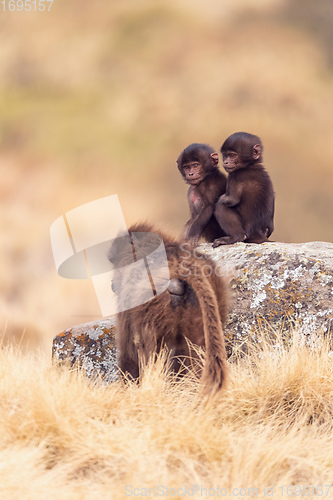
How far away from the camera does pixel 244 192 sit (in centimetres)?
555

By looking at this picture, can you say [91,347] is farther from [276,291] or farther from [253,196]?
[253,196]

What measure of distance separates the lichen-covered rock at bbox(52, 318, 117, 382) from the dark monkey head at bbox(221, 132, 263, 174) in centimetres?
191

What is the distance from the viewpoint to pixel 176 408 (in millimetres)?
3303

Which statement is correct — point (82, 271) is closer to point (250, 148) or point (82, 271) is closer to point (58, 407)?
point (58, 407)

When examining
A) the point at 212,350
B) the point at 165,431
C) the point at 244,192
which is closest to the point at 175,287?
the point at 212,350

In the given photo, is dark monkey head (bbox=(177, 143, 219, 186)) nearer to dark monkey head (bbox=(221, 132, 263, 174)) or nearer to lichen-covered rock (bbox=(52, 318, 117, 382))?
dark monkey head (bbox=(221, 132, 263, 174))

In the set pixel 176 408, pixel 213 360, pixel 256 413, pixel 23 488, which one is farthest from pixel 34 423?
pixel 256 413

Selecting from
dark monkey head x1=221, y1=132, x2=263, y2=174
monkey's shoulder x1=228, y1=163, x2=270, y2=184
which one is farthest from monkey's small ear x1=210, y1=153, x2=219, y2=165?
monkey's shoulder x1=228, y1=163, x2=270, y2=184

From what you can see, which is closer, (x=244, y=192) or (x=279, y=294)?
(x=279, y=294)

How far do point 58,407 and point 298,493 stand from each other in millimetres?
1357

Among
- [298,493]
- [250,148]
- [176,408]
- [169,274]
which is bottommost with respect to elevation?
[298,493]

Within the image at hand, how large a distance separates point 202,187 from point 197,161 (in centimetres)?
27

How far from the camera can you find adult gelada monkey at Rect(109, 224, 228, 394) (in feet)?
12.2

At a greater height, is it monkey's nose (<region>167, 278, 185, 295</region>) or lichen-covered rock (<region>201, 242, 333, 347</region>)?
monkey's nose (<region>167, 278, 185, 295</region>)
